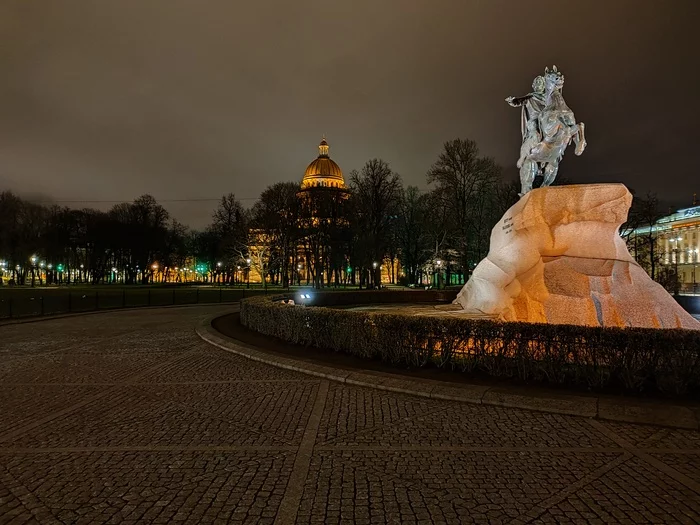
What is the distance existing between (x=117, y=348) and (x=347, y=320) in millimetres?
7230

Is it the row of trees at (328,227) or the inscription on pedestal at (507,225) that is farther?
the row of trees at (328,227)

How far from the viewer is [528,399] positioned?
24.0 ft

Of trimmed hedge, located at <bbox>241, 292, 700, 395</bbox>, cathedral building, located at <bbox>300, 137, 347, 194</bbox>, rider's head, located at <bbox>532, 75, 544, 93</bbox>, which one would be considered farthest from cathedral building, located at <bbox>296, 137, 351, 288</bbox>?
cathedral building, located at <bbox>300, 137, 347, 194</bbox>

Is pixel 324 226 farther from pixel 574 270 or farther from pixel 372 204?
pixel 574 270

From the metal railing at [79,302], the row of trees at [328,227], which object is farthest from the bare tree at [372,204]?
the metal railing at [79,302]

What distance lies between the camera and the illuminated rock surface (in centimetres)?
1136

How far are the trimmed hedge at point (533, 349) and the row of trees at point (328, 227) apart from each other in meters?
35.0

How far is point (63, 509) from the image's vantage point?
13.4 ft

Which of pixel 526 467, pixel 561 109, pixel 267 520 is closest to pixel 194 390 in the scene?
pixel 267 520

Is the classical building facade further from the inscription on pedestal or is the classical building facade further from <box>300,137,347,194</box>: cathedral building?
the inscription on pedestal

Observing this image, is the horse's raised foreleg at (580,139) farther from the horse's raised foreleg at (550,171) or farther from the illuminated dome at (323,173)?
the illuminated dome at (323,173)

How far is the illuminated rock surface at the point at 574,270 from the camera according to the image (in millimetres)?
11359

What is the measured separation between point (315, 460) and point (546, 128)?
13.3 meters

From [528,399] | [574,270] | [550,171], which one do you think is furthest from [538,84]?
[528,399]
